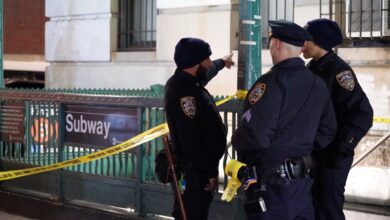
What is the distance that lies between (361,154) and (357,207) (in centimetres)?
86

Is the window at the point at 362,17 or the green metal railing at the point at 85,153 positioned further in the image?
the window at the point at 362,17

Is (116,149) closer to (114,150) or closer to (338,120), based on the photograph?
(114,150)

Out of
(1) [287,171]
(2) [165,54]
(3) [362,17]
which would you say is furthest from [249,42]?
(2) [165,54]

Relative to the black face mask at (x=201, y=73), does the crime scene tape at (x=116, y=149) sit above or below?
below

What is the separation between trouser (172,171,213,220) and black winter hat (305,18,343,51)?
4.39 feet

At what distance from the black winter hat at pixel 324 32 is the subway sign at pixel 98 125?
2380 mm

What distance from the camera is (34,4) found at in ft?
62.2

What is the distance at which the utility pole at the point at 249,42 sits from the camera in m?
4.99

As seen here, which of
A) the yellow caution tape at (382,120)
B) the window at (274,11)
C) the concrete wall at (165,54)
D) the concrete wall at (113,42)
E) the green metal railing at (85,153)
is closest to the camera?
the green metal railing at (85,153)

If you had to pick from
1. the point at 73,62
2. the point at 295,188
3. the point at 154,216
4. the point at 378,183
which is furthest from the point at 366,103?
the point at 73,62

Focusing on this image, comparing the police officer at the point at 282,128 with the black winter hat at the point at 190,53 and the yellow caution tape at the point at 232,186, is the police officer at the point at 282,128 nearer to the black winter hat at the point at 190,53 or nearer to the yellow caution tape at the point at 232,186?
the yellow caution tape at the point at 232,186

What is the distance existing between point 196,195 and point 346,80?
142cm

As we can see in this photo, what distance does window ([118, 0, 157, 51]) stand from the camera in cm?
1173

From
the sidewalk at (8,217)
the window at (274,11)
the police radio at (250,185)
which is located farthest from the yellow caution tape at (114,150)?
the window at (274,11)
